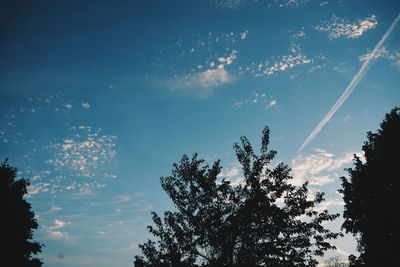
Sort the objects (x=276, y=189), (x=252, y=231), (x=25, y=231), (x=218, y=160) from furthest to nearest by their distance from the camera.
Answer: (x=25, y=231)
(x=218, y=160)
(x=276, y=189)
(x=252, y=231)

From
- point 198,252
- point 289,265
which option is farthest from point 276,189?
point 198,252

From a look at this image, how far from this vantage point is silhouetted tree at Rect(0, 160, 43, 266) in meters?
17.0

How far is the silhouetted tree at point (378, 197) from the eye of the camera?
1457 centimetres

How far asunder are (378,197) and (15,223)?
28992 millimetres

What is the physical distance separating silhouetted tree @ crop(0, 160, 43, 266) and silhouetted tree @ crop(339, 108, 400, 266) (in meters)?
26.0

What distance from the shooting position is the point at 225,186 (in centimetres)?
1077

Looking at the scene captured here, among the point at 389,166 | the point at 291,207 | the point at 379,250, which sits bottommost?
the point at 379,250

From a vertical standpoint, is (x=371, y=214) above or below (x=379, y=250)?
above

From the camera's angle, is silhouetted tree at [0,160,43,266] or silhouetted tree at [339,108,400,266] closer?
silhouetted tree at [339,108,400,266]

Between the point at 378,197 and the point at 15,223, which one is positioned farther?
the point at 15,223

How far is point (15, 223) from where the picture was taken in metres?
18.1

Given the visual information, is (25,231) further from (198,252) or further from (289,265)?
(289,265)

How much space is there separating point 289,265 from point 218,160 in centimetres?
546

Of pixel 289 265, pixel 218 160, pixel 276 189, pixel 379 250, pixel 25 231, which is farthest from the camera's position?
pixel 25 231
